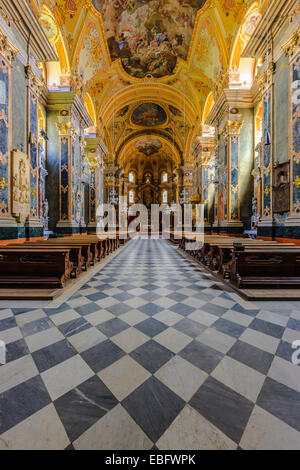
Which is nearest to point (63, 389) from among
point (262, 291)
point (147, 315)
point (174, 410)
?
point (174, 410)

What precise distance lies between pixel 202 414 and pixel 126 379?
64 cm

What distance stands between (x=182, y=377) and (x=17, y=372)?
1449 mm

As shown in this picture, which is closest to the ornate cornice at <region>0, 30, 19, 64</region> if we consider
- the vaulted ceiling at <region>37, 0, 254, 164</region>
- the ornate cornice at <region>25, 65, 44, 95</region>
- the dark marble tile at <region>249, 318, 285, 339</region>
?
the ornate cornice at <region>25, 65, 44, 95</region>

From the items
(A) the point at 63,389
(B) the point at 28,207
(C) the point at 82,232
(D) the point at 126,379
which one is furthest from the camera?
(C) the point at 82,232

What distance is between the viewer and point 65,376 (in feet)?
5.54

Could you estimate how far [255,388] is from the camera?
1.57m

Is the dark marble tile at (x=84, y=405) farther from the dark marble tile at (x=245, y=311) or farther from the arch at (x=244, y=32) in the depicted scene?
the arch at (x=244, y=32)

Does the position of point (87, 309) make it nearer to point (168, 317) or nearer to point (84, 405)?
point (168, 317)

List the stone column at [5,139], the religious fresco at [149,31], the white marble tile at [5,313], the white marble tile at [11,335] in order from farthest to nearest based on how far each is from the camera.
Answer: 1. the religious fresco at [149,31]
2. the stone column at [5,139]
3. the white marble tile at [5,313]
4. the white marble tile at [11,335]

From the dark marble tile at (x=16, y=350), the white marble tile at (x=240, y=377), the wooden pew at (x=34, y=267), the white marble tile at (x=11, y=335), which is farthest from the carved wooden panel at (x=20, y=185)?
the white marble tile at (x=240, y=377)

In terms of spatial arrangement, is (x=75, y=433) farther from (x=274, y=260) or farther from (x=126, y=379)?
(x=274, y=260)

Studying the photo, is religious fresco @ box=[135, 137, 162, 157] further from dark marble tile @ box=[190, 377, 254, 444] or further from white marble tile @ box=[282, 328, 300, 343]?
dark marble tile @ box=[190, 377, 254, 444]

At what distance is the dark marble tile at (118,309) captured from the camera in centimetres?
295

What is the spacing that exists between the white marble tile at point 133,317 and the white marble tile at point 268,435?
160cm
